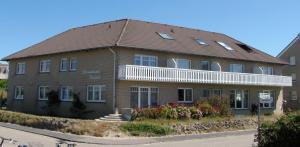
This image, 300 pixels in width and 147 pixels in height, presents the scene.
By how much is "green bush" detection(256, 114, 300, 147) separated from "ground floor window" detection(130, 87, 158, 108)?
18.5m

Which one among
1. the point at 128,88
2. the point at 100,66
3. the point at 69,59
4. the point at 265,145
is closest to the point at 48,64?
the point at 69,59

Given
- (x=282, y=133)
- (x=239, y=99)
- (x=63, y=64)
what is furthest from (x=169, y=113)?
(x=282, y=133)

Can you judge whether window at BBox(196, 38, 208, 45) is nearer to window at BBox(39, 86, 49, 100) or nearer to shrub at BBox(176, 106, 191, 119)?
shrub at BBox(176, 106, 191, 119)

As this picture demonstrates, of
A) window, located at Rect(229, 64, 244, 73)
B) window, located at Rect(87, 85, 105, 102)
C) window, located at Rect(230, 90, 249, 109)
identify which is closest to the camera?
window, located at Rect(87, 85, 105, 102)

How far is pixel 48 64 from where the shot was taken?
1499 inches

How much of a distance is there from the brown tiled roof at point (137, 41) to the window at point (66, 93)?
312cm

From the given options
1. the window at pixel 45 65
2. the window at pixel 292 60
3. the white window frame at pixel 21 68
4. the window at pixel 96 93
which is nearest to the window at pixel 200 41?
the window at pixel 96 93

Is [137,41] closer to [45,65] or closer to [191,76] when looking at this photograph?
[191,76]

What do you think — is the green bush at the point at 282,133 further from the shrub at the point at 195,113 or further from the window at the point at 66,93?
the window at the point at 66,93

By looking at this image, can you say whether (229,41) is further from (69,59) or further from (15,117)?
(15,117)

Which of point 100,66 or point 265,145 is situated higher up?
point 100,66

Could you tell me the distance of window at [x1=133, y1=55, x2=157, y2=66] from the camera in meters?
32.6

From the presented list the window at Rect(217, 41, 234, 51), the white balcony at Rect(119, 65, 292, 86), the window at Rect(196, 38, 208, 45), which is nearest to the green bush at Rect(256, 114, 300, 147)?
the white balcony at Rect(119, 65, 292, 86)

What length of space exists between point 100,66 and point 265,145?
20340mm
